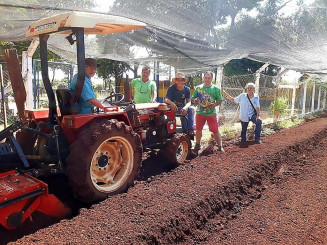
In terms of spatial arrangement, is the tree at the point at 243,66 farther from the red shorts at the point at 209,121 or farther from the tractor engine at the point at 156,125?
the tractor engine at the point at 156,125

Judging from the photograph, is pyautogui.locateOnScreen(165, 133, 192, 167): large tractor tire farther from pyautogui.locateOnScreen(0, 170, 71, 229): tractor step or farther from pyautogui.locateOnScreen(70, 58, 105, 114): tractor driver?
pyautogui.locateOnScreen(0, 170, 71, 229): tractor step

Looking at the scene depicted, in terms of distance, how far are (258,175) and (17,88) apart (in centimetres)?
466

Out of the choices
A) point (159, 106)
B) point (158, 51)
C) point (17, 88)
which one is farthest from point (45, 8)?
point (158, 51)

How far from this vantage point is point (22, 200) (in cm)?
280

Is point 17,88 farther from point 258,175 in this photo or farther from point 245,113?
point 245,113

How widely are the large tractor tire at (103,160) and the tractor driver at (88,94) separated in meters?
0.29

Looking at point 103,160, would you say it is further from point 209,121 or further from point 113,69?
point 113,69

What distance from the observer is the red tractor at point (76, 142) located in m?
3.25

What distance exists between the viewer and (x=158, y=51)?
7316mm

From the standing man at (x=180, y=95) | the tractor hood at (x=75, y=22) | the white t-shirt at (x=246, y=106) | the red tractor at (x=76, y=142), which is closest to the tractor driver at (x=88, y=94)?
the red tractor at (x=76, y=142)

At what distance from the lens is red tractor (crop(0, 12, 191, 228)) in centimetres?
325

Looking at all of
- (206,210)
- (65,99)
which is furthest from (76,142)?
(206,210)

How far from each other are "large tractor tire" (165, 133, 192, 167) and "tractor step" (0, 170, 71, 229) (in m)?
2.14

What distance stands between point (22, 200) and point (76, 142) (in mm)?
815
